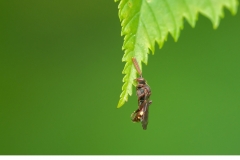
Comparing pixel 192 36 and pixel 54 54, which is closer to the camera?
pixel 192 36

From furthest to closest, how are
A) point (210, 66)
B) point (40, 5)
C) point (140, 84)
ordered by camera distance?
point (40, 5), point (210, 66), point (140, 84)

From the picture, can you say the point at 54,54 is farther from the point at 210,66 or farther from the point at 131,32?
the point at 131,32

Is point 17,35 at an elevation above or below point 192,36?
above

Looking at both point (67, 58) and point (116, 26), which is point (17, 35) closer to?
point (67, 58)

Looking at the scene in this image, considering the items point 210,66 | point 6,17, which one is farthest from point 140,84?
point 6,17

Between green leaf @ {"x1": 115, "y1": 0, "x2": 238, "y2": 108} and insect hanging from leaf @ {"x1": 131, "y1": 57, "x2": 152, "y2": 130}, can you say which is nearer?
green leaf @ {"x1": 115, "y1": 0, "x2": 238, "y2": 108}

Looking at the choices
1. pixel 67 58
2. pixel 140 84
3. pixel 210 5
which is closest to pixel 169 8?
pixel 210 5

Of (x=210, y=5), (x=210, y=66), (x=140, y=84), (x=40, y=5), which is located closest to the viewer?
(x=210, y=5)

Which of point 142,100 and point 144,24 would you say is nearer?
point 144,24

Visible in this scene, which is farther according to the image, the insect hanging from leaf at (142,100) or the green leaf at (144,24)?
the insect hanging from leaf at (142,100)

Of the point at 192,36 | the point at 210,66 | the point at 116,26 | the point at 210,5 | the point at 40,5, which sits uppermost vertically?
the point at 40,5
